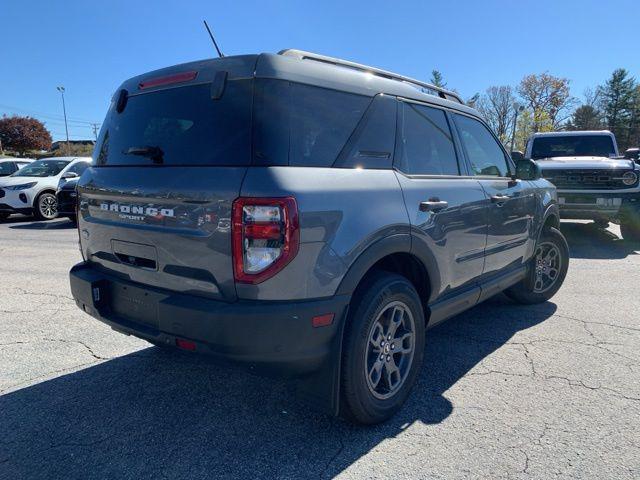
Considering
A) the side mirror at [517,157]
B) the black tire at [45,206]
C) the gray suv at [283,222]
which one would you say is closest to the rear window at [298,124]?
the gray suv at [283,222]

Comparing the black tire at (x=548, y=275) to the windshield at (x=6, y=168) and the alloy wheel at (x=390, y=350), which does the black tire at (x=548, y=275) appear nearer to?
the alloy wheel at (x=390, y=350)

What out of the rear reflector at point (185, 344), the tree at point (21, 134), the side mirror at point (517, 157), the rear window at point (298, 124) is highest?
the tree at point (21, 134)

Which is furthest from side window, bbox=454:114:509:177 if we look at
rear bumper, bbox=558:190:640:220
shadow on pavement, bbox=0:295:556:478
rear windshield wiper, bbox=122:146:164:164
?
rear bumper, bbox=558:190:640:220

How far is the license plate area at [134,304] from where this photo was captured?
2.48 metres

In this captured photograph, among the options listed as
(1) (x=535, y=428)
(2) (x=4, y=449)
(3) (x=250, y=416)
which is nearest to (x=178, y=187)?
(3) (x=250, y=416)

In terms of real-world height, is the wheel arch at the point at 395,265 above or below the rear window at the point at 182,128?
below

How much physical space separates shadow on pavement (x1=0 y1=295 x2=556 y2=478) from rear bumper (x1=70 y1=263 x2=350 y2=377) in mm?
237

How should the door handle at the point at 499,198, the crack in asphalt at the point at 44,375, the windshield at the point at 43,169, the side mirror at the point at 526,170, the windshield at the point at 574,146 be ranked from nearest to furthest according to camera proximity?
1. the crack in asphalt at the point at 44,375
2. the door handle at the point at 499,198
3. the side mirror at the point at 526,170
4. the windshield at the point at 574,146
5. the windshield at the point at 43,169

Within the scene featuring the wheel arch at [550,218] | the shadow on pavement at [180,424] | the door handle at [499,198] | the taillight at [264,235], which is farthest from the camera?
the wheel arch at [550,218]

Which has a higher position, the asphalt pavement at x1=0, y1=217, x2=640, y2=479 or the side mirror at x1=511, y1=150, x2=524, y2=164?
the side mirror at x1=511, y1=150, x2=524, y2=164

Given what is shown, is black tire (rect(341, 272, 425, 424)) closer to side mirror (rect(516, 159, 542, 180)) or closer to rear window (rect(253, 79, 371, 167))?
rear window (rect(253, 79, 371, 167))

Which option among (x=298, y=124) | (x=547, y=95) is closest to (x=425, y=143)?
(x=298, y=124)

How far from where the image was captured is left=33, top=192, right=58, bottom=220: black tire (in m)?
12.3

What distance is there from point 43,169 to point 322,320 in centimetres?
1340
